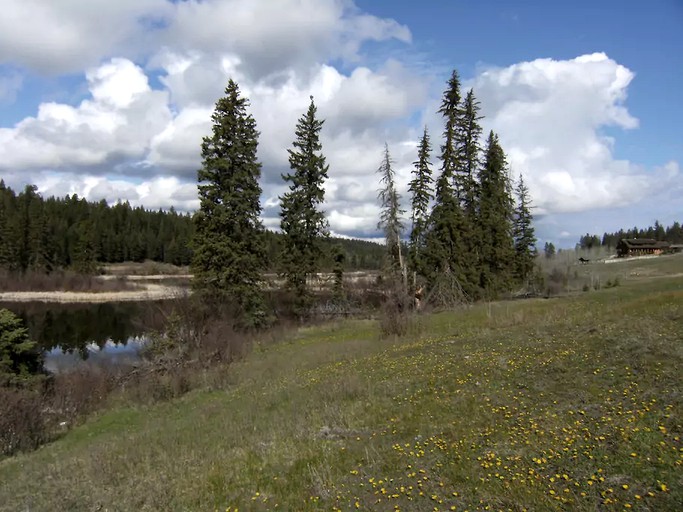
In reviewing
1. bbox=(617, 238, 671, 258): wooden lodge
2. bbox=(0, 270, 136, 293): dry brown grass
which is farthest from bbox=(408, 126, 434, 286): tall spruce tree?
bbox=(617, 238, 671, 258): wooden lodge

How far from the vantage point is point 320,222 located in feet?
128

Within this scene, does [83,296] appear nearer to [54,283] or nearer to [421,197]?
[54,283]

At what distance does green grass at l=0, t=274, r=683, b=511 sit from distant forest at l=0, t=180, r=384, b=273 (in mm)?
53302

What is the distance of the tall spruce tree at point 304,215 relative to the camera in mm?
38000

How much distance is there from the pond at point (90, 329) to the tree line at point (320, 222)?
5.42 m

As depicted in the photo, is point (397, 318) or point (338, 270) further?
point (338, 270)

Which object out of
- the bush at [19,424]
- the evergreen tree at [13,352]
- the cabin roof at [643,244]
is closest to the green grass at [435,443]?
the bush at [19,424]

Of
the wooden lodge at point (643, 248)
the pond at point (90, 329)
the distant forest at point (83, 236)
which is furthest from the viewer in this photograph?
the wooden lodge at point (643, 248)

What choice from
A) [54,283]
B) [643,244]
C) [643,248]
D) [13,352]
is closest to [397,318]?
[13,352]

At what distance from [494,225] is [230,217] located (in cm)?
2519

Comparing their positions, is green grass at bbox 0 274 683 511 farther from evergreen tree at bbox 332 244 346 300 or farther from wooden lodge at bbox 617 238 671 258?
wooden lodge at bbox 617 238 671 258

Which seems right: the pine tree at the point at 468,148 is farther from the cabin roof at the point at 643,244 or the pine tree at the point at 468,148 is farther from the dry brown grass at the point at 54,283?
the cabin roof at the point at 643,244

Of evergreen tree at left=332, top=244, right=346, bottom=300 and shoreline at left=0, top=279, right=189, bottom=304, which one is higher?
evergreen tree at left=332, top=244, right=346, bottom=300

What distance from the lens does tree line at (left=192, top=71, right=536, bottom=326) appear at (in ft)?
99.8
